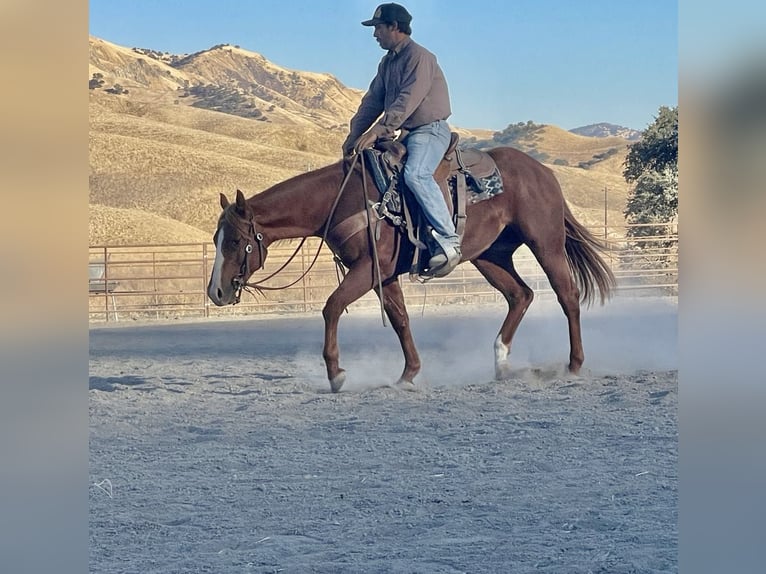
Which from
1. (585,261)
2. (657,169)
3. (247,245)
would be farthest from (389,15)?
(657,169)

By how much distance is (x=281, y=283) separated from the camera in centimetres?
2142

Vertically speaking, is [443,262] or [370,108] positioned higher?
[370,108]

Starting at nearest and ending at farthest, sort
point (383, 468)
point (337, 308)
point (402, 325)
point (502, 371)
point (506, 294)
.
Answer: point (383, 468) → point (337, 308) → point (402, 325) → point (502, 371) → point (506, 294)

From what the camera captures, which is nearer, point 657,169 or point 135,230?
point 657,169

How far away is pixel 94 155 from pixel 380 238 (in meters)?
35.4

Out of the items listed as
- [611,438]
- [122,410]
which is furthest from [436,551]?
[122,410]

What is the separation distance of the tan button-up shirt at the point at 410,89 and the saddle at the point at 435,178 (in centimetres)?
20

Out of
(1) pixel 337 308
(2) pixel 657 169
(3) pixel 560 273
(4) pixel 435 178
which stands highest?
(2) pixel 657 169

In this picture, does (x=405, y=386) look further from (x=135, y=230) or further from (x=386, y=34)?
(x=135, y=230)

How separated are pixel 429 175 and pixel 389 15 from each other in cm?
116

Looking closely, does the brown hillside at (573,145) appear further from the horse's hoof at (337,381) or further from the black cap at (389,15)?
the horse's hoof at (337,381)

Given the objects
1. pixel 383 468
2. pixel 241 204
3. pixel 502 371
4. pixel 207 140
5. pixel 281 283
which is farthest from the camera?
pixel 207 140

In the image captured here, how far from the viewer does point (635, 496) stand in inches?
148

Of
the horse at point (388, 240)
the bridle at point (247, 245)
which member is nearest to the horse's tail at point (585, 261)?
the horse at point (388, 240)
